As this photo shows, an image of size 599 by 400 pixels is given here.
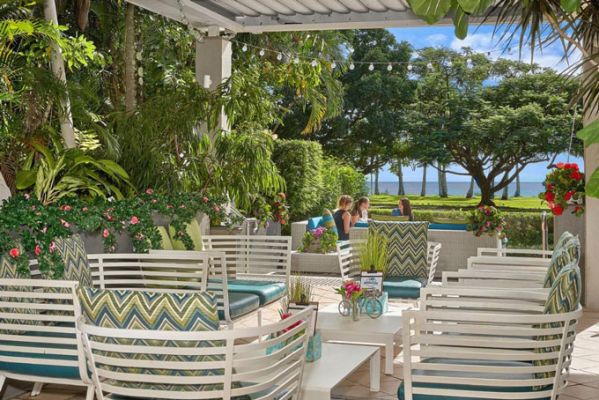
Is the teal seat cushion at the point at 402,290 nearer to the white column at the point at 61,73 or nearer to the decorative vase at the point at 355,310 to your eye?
the decorative vase at the point at 355,310

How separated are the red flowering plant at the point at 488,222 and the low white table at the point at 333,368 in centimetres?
430

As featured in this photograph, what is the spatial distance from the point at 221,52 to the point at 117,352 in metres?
6.79

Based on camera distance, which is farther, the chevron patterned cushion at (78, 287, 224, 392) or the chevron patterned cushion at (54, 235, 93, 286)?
the chevron patterned cushion at (54, 235, 93, 286)

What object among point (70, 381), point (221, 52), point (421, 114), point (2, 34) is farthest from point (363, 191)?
point (70, 381)

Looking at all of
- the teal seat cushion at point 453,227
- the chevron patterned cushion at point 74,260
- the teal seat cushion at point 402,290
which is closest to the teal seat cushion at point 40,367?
the chevron patterned cushion at point 74,260

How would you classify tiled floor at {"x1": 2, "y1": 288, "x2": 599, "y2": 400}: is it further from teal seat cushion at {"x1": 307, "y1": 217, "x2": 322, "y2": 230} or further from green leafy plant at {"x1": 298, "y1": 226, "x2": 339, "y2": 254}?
teal seat cushion at {"x1": 307, "y1": 217, "x2": 322, "y2": 230}

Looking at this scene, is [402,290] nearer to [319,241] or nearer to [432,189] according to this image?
[319,241]

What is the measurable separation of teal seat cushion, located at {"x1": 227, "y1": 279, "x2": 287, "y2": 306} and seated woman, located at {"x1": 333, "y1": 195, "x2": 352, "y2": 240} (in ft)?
14.9

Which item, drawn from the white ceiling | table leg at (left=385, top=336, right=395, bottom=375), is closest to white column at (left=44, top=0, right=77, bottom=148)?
the white ceiling

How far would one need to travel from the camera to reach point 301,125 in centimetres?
2156

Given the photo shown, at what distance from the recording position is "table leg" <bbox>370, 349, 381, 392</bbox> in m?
4.73

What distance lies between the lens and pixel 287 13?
28.5 ft

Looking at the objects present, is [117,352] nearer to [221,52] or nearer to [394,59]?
[221,52]

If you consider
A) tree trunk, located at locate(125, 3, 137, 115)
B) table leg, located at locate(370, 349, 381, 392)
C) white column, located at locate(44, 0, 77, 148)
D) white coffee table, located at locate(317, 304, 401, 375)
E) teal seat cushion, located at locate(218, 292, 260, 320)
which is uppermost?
tree trunk, located at locate(125, 3, 137, 115)
